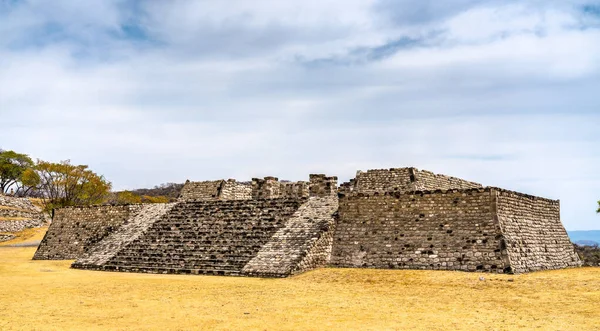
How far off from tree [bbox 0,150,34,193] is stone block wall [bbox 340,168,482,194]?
53.5m

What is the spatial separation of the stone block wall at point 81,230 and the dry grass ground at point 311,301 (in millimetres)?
7775

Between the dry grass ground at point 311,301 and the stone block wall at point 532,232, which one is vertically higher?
the stone block wall at point 532,232

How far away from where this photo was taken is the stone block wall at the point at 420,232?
17406 mm

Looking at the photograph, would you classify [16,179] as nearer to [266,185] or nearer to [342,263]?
[266,185]

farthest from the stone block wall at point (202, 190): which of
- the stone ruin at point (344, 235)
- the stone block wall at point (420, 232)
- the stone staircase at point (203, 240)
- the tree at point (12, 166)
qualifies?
the tree at point (12, 166)

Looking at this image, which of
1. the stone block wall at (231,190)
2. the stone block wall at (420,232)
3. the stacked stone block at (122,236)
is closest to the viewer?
the stone block wall at (420,232)

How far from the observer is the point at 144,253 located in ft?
70.4

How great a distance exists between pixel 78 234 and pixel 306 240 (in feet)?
45.0

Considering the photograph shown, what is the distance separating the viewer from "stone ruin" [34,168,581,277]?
17766 millimetres

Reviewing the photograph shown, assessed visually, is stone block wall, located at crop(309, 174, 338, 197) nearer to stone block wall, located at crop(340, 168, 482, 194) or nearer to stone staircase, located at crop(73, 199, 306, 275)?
stone staircase, located at crop(73, 199, 306, 275)

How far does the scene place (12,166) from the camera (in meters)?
67.5

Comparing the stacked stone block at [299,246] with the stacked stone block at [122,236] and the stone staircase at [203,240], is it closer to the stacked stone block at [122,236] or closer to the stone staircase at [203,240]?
the stone staircase at [203,240]

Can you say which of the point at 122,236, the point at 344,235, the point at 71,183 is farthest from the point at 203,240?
the point at 71,183

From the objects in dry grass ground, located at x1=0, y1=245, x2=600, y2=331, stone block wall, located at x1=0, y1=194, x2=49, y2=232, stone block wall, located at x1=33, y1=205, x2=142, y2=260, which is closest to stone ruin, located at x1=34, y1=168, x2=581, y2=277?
stone block wall, located at x1=33, y1=205, x2=142, y2=260
